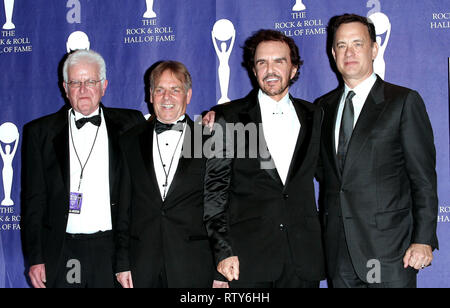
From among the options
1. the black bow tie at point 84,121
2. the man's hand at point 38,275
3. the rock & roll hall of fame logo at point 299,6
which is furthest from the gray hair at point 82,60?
the rock & roll hall of fame logo at point 299,6

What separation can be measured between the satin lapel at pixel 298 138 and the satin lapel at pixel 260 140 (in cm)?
9

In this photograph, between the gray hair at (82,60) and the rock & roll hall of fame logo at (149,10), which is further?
the rock & roll hall of fame logo at (149,10)

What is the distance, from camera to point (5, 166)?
4223 mm

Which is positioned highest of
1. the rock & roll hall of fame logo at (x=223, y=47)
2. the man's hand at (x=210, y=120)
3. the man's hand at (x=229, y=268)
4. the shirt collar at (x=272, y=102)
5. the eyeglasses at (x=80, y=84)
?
the rock & roll hall of fame logo at (x=223, y=47)

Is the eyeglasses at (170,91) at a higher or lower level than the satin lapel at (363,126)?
higher

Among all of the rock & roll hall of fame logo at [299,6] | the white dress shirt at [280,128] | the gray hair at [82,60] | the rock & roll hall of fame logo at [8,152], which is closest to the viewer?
the white dress shirt at [280,128]

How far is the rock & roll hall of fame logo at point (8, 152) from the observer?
421 cm

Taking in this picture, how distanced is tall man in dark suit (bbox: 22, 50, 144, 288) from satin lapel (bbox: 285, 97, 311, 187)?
1091 mm

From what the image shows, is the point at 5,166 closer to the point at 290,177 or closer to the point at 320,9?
the point at 290,177

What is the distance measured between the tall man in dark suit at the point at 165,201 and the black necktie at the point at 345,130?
82 centimetres

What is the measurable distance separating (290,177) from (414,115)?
76cm

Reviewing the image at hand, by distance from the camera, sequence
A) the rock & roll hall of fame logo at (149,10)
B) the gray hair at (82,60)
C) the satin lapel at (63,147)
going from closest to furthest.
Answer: the satin lapel at (63,147) → the gray hair at (82,60) → the rock & roll hall of fame logo at (149,10)

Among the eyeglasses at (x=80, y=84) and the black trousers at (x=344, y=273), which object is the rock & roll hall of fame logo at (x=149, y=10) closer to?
the eyeglasses at (x=80, y=84)
